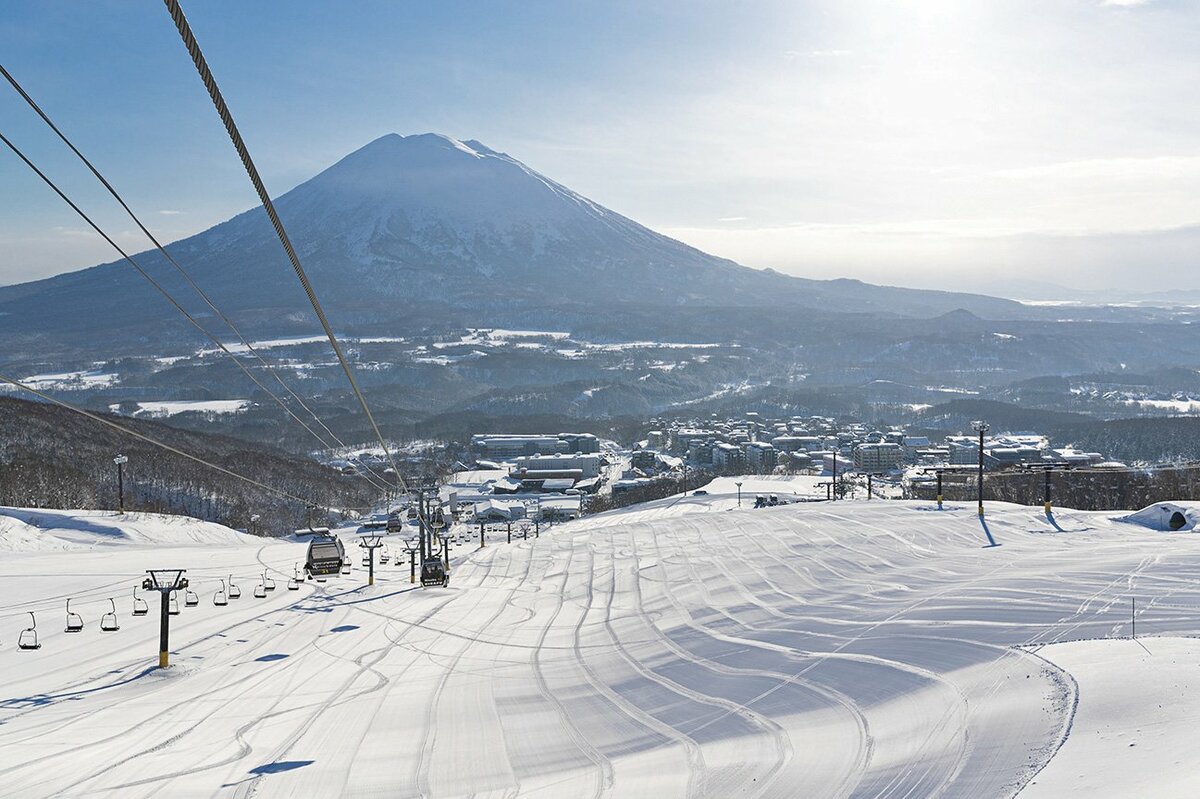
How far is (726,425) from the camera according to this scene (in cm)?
14088

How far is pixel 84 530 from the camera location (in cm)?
3256

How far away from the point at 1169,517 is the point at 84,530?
3869cm

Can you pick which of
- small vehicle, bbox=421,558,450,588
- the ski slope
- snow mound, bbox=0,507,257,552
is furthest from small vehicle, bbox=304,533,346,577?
snow mound, bbox=0,507,257,552

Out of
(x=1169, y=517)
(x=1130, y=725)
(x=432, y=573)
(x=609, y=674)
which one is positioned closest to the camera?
(x=1130, y=725)

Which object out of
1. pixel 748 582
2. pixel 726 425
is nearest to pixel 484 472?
pixel 726 425

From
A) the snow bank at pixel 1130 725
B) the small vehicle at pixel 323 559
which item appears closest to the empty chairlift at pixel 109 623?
the small vehicle at pixel 323 559

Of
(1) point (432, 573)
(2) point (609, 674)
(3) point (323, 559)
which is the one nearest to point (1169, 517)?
(2) point (609, 674)

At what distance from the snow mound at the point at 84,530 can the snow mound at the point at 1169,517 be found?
3583 centimetres

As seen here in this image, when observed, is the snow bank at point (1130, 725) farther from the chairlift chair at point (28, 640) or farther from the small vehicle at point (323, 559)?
the small vehicle at point (323, 559)

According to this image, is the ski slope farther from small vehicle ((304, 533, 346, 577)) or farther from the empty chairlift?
small vehicle ((304, 533, 346, 577))

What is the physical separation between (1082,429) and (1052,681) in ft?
411

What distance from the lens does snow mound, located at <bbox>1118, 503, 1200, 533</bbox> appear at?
1117 inches

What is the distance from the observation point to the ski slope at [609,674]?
375 inches

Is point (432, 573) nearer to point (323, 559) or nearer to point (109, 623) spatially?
point (323, 559)
